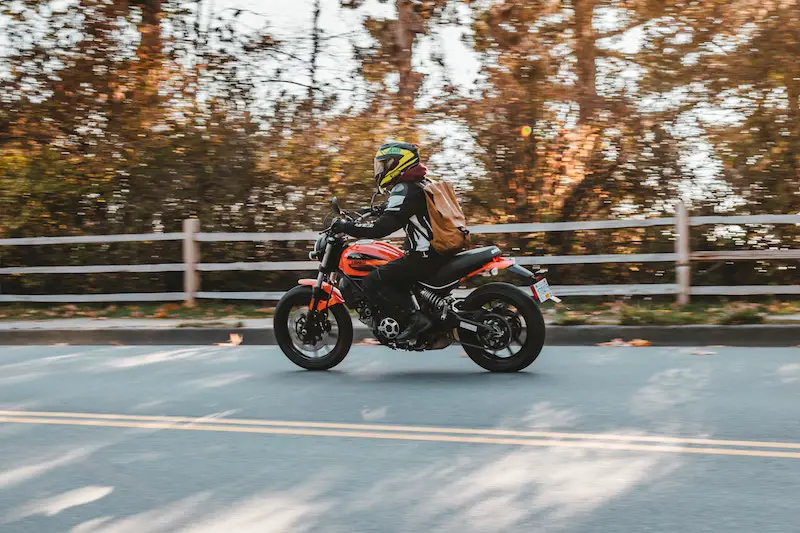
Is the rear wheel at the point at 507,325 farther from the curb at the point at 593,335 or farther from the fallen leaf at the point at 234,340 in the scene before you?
the fallen leaf at the point at 234,340

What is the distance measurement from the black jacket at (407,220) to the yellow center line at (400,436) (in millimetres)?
2403

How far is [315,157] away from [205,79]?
232 cm

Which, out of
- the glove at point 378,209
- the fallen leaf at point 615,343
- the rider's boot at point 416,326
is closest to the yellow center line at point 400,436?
the rider's boot at point 416,326

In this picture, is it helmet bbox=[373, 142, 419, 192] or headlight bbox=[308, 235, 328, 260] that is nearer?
helmet bbox=[373, 142, 419, 192]

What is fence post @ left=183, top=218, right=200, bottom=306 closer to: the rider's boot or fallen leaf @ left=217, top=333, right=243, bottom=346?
fallen leaf @ left=217, top=333, right=243, bottom=346

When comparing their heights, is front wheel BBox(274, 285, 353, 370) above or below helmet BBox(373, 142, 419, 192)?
below

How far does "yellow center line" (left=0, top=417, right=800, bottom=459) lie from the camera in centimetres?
600

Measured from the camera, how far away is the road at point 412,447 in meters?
4.97

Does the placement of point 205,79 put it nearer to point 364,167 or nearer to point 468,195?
point 364,167

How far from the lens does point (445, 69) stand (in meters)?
15.2

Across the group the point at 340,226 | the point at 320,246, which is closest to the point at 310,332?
the point at 320,246

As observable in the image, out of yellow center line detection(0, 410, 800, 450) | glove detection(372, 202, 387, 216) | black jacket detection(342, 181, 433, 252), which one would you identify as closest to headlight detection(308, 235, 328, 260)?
black jacket detection(342, 181, 433, 252)

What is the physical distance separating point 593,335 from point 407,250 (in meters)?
2.85

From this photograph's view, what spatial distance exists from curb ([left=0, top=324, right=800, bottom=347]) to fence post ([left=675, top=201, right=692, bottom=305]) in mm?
2542
